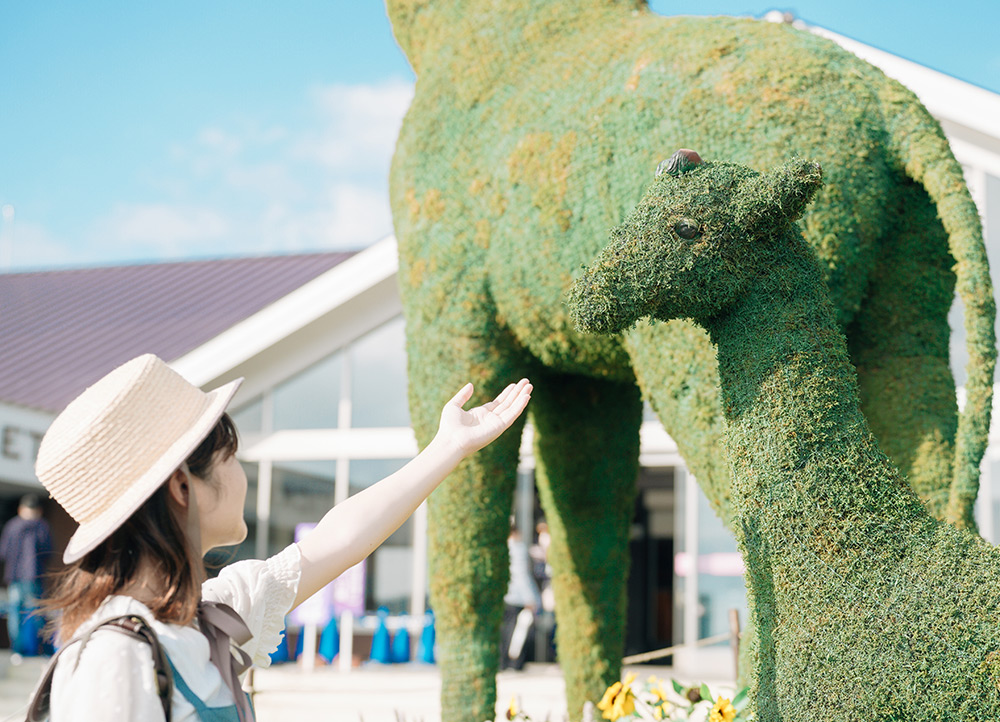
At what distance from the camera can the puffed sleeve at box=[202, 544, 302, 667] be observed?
1.70 meters

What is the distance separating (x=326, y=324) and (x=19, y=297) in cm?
714

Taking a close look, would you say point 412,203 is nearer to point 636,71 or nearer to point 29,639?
point 636,71

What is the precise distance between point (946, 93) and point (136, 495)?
8.16m

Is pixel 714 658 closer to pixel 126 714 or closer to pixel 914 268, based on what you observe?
pixel 914 268

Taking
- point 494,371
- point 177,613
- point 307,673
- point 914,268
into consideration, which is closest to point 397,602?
point 307,673

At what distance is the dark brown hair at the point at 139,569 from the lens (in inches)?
57.4

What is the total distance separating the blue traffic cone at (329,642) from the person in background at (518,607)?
6.18ft

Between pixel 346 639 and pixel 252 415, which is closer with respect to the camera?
pixel 346 639

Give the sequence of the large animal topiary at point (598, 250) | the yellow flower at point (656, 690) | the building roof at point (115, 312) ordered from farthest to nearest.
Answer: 1. the building roof at point (115, 312)
2. the yellow flower at point (656, 690)
3. the large animal topiary at point (598, 250)

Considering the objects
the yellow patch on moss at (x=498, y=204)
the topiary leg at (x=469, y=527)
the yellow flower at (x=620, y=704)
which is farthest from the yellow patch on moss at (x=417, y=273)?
the yellow flower at (x=620, y=704)

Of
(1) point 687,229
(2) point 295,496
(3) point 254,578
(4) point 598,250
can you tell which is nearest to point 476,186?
(4) point 598,250

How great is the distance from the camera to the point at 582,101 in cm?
313

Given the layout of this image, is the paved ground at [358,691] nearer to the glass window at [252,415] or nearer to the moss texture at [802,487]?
the glass window at [252,415]

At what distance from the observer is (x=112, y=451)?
1.52 meters
